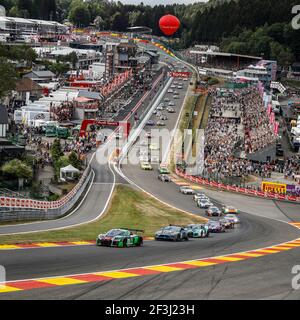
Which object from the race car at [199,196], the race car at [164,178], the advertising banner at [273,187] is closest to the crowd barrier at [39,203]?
the race car at [199,196]

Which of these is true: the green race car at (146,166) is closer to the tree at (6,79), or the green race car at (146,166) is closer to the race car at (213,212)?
the race car at (213,212)

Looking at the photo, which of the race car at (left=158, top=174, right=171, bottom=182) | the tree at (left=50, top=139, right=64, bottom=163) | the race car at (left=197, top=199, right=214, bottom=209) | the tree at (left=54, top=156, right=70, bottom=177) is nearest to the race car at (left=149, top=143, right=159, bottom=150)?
the race car at (left=158, top=174, right=171, bottom=182)

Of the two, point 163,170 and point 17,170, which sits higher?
point 17,170

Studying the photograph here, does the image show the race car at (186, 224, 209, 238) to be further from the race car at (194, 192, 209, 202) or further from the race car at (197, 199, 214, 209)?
the race car at (194, 192, 209, 202)

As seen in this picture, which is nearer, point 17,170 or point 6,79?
point 17,170

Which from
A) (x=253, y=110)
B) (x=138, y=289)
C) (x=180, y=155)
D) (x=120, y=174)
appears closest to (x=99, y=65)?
(x=253, y=110)

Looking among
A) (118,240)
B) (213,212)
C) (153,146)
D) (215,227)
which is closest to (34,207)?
(215,227)

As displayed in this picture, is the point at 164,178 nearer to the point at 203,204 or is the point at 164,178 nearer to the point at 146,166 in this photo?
the point at 146,166
